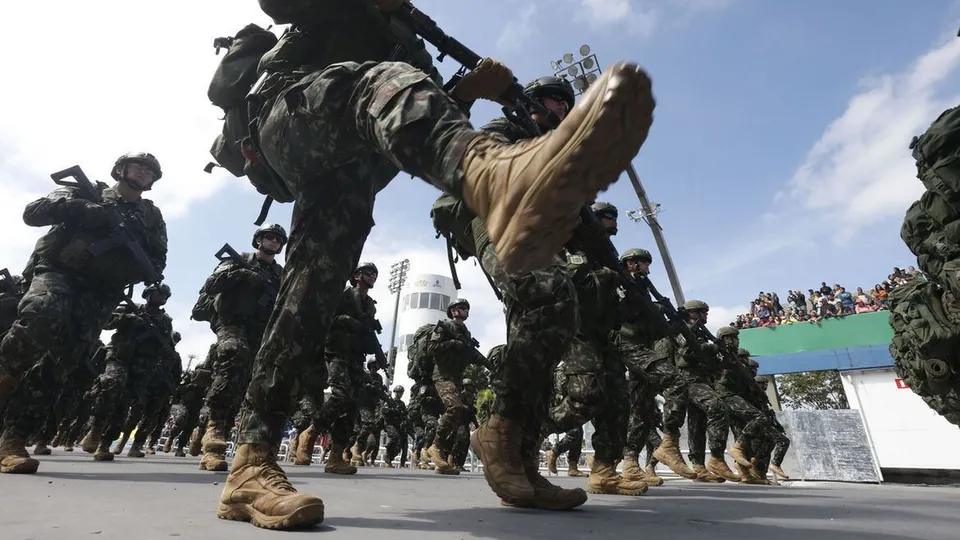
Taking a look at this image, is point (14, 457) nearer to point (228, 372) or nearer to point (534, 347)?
point (228, 372)

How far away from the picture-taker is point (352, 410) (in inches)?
238

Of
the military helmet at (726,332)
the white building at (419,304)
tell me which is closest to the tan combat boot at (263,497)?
the military helmet at (726,332)

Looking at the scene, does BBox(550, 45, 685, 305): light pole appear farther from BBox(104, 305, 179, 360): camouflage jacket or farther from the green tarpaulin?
BBox(104, 305, 179, 360): camouflage jacket

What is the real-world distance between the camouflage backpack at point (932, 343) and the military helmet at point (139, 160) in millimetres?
6921

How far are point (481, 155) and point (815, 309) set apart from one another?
24.6 metres

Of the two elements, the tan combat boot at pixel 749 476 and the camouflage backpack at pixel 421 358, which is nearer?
the tan combat boot at pixel 749 476

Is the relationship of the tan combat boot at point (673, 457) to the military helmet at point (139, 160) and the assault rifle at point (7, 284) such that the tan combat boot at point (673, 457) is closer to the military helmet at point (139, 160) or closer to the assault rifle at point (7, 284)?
the military helmet at point (139, 160)

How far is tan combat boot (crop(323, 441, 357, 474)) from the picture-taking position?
5.40 metres

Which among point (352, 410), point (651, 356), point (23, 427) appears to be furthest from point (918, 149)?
point (23, 427)

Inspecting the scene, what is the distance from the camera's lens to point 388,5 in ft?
6.81

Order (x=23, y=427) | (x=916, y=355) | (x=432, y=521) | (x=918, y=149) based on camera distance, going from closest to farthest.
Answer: (x=432, y=521) → (x=23, y=427) → (x=918, y=149) → (x=916, y=355)

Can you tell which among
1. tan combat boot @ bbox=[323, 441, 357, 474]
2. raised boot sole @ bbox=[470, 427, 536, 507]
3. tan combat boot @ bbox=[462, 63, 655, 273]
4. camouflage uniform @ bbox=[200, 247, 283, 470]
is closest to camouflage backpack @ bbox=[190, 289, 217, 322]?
camouflage uniform @ bbox=[200, 247, 283, 470]

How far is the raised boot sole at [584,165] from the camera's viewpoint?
95 centimetres

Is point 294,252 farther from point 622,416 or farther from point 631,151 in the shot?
point 622,416
